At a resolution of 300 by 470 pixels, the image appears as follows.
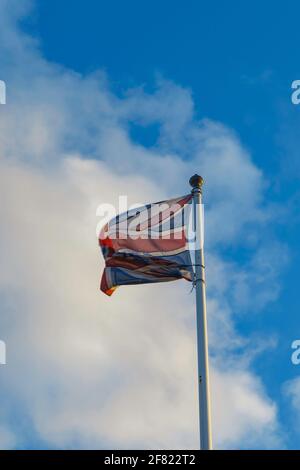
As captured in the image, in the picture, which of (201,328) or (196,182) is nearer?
(201,328)

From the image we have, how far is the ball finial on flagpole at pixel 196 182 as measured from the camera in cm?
2888

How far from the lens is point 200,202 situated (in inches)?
1136

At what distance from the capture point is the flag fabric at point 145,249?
93.1 ft

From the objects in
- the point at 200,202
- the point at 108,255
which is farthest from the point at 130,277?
the point at 200,202

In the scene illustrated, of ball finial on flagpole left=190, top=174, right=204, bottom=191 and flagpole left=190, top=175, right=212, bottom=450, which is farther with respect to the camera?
ball finial on flagpole left=190, top=174, right=204, bottom=191

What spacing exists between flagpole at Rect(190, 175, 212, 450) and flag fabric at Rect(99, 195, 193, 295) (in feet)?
1.39

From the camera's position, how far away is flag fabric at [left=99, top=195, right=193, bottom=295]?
2838cm

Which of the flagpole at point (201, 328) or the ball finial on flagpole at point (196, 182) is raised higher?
the ball finial on flagpole at point (196, 182)

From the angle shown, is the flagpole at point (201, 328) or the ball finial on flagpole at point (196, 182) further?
the ball finial on flagpole at point (196, 182)

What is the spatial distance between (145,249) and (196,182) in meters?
2.32

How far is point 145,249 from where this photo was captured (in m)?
28.8

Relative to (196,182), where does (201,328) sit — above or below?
below

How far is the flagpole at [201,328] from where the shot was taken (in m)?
24.6
